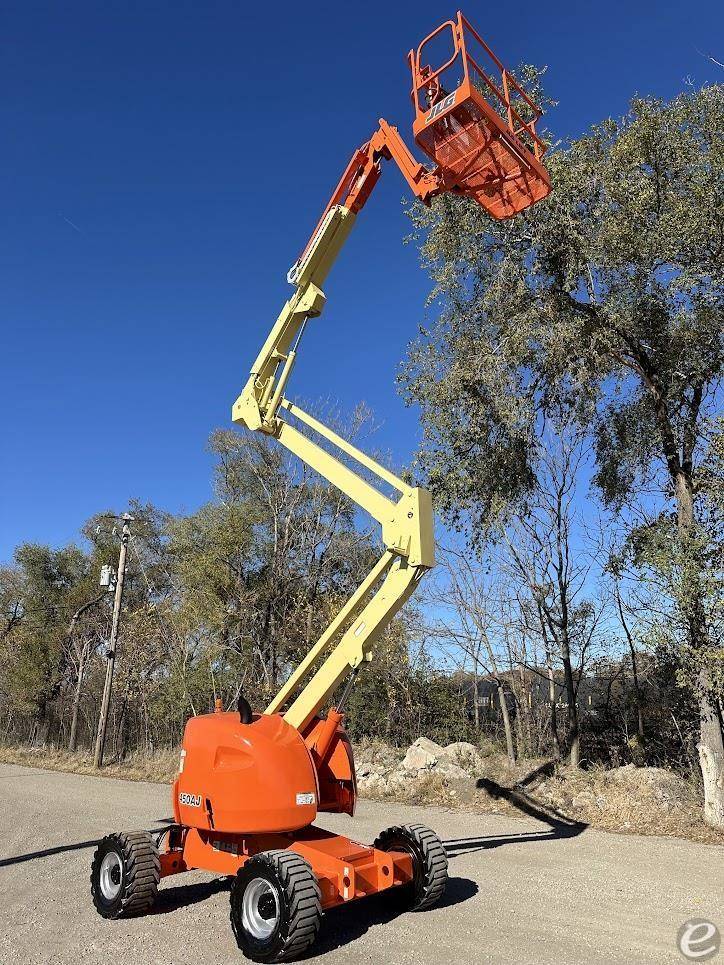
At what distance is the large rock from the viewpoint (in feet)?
49.0

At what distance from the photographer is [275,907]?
5.32 metres

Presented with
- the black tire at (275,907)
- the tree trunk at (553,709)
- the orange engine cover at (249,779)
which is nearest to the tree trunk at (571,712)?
the tree trunk at (553,709)

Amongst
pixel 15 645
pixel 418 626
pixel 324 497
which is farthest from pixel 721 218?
pixel 15 645

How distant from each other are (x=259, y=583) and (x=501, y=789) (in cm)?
1205

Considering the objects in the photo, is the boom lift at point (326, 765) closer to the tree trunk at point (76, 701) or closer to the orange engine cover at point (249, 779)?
the orange engine cover at point (249, 779)

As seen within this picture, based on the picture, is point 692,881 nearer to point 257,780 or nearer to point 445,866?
point 445,866

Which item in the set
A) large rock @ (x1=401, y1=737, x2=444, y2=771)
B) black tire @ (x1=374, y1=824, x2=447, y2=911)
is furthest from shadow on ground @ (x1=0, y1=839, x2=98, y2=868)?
large rock @ (x1=401, y1=737, x2=444, y2=771)

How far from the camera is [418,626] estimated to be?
18.0 metres

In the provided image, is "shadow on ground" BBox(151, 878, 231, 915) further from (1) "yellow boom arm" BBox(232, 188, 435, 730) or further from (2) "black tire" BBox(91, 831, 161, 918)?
(1) "yellow boom arm" BBox(232, 188, 435, 730)

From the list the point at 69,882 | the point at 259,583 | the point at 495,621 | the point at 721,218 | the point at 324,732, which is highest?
the point at 721,218

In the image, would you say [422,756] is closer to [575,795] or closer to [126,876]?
[575,795]

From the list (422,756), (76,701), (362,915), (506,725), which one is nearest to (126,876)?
(362,915)

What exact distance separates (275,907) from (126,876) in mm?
1744

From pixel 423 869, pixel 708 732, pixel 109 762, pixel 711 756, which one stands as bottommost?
Answer: pixel 423 869
